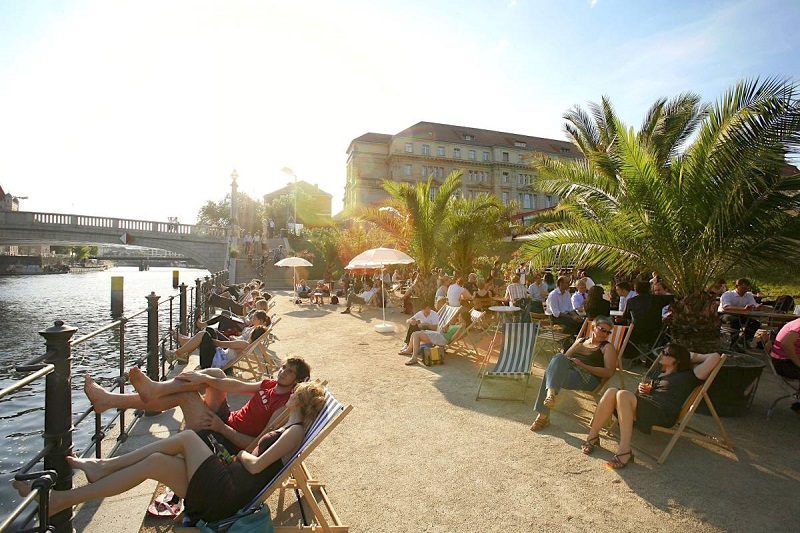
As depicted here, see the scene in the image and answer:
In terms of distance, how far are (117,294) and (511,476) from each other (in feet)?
76.6

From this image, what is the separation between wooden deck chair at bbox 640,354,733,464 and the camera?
3.89 metres

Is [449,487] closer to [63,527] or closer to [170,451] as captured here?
[170,451]

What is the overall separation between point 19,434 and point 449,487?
25.9 ft

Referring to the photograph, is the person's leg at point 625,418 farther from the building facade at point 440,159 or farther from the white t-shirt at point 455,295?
the building facade at point 440,159

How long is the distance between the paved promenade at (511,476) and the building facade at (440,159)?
50831mm

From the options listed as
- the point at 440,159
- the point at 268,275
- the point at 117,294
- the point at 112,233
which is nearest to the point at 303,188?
the point at 440,159

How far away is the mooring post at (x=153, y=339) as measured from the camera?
5.41 meters

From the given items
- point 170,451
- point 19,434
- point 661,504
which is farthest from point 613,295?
point 19,434

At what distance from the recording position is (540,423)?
15.2 feet

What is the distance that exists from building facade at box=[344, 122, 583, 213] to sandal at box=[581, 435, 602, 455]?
169ft

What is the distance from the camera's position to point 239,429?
11.7 ft

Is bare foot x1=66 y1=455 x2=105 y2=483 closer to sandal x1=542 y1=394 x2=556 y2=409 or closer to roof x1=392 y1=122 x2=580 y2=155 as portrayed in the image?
sandal x1=542 y1=394 x2=556 y2=409

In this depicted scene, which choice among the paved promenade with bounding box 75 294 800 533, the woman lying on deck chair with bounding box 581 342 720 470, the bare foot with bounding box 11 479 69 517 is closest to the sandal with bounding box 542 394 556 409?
the paved promenade with bounding box 75 294 800 533

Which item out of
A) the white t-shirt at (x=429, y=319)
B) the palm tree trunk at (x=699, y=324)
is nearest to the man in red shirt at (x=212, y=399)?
the white t-shirt at (x=429, y=319)
